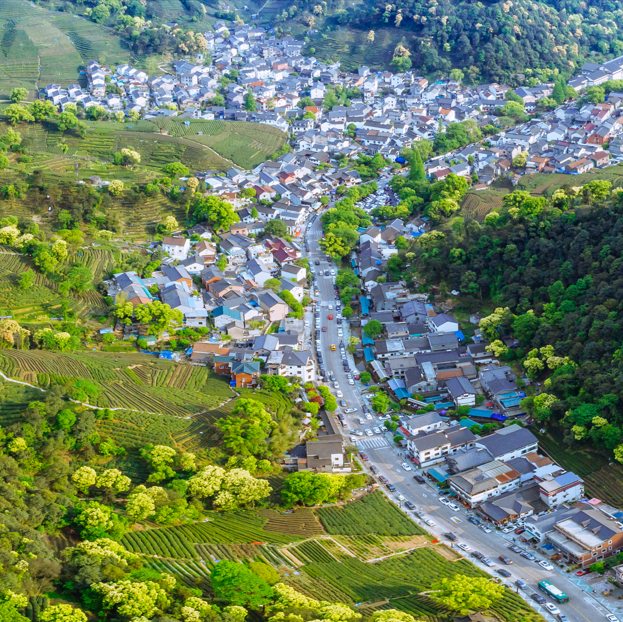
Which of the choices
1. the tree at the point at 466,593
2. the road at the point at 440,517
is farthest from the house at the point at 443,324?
the tree at the point at 466,593

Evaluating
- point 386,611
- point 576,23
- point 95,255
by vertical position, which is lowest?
point 95,255

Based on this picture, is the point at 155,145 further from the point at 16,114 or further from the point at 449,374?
the point at 449,374

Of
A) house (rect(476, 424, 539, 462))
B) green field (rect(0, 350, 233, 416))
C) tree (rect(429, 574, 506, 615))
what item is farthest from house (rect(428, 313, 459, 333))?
tree (rect(429, 574, 506, 615))

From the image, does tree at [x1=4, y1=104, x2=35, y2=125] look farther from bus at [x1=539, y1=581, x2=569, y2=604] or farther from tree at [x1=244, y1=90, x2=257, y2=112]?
bus at [x1=539, y1=581, x2=569, y2=604]

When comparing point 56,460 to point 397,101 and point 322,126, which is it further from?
point 397,101

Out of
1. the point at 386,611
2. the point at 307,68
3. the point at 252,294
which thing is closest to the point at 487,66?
the point at 307,68

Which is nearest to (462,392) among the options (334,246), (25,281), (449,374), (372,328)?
(449,374)
